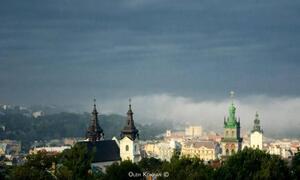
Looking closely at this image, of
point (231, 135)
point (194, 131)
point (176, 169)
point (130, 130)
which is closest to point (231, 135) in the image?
point (231, 135)

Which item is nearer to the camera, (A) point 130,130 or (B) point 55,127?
(A) point 130,130

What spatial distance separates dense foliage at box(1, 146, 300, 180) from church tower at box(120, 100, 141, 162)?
49.8 feet

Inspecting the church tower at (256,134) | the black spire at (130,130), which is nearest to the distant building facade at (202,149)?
the church tower at (256,134)

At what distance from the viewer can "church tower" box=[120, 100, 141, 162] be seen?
55656 millimetres

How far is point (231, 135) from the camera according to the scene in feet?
241

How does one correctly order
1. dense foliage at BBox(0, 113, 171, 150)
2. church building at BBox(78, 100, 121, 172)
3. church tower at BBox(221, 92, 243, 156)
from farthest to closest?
dense foliage at BBox(0, 113, 171, 150)
church tower at BBox(221, 92, 243, 156)
church building at BBox(78, 100, 121, 172)

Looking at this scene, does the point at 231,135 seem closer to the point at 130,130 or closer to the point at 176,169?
the point at 130,130

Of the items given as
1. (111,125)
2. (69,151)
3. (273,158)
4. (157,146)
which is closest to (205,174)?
(273,158)

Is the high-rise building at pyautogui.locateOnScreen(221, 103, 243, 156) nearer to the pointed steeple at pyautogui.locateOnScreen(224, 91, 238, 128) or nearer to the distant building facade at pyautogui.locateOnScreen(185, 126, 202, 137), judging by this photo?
the pointed steeple at pyautogui.locateOnScreen(224, 91, 238, 128)

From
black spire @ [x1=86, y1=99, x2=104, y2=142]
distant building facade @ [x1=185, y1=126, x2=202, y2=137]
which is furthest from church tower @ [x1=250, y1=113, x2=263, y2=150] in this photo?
distant building facade @ [x1=185, y1=126, x2=202, y2=137]

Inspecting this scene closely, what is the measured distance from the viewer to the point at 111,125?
156 meters

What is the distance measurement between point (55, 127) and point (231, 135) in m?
93.2

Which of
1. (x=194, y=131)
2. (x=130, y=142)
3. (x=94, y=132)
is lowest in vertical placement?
(x=130, y=142)

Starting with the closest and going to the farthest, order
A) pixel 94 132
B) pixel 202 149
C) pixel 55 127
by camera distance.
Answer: pixel 94 132, pixel 202 149, pixel 55 127
